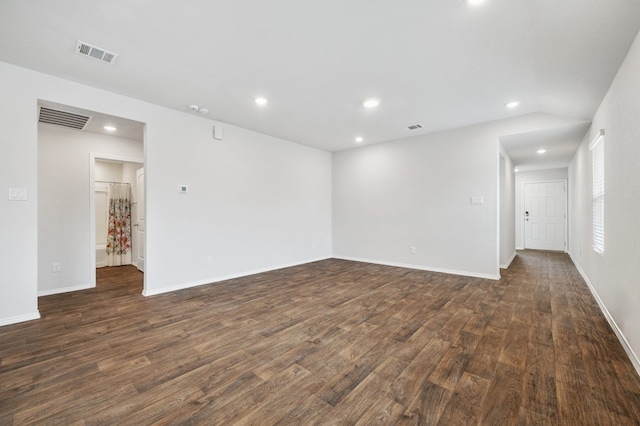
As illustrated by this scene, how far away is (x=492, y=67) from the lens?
8.73 feet

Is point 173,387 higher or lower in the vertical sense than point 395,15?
lower

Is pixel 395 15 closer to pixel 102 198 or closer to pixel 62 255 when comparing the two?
pixel 62 255

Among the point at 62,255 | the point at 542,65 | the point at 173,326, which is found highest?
the point at 542,65

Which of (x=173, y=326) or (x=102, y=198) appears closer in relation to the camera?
(x=173, y=326)

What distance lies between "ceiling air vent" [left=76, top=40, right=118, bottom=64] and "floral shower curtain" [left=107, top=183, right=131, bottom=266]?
4179 mm

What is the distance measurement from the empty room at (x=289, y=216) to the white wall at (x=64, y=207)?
24mm

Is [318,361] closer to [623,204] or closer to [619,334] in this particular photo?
[619,334]

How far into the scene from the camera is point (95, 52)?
249 centimetres

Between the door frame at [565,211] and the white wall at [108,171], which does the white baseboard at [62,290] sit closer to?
the white wall at [108,171]

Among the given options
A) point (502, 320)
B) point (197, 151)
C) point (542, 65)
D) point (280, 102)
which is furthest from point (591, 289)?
point (197, 151)

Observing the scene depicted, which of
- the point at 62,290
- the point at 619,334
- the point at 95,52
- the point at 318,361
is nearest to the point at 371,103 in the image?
the point at 95,52

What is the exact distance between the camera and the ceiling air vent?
2398 mm

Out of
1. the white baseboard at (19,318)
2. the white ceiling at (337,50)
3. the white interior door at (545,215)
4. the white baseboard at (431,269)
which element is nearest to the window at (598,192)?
the white ceiling at (337,50)

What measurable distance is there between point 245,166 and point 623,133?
186 inches
